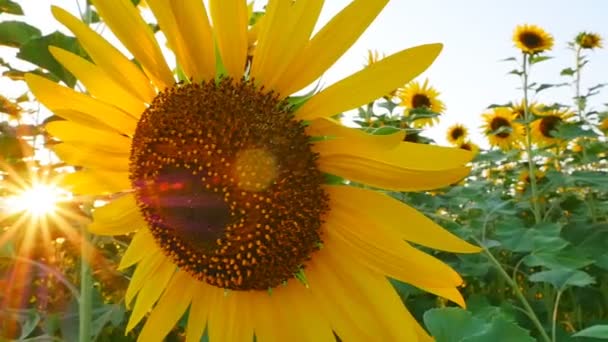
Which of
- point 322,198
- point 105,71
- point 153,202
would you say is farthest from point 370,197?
point 105,71

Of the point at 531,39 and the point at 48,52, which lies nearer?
the point at 48,52

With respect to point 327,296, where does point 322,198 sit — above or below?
above

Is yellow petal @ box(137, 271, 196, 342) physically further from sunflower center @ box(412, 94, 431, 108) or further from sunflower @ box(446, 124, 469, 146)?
sunflower @ box(446, 124, 469, 146)

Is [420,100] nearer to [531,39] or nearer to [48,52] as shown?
[531,39]

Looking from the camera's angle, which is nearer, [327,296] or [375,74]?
[375,74]

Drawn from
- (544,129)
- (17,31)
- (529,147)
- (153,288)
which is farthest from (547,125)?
(153,288)

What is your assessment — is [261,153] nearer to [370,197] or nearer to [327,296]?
[370,197]

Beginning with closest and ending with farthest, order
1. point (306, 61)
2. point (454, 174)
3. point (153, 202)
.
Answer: point (454, 174)
point (306, 61)
point (153, 202)
